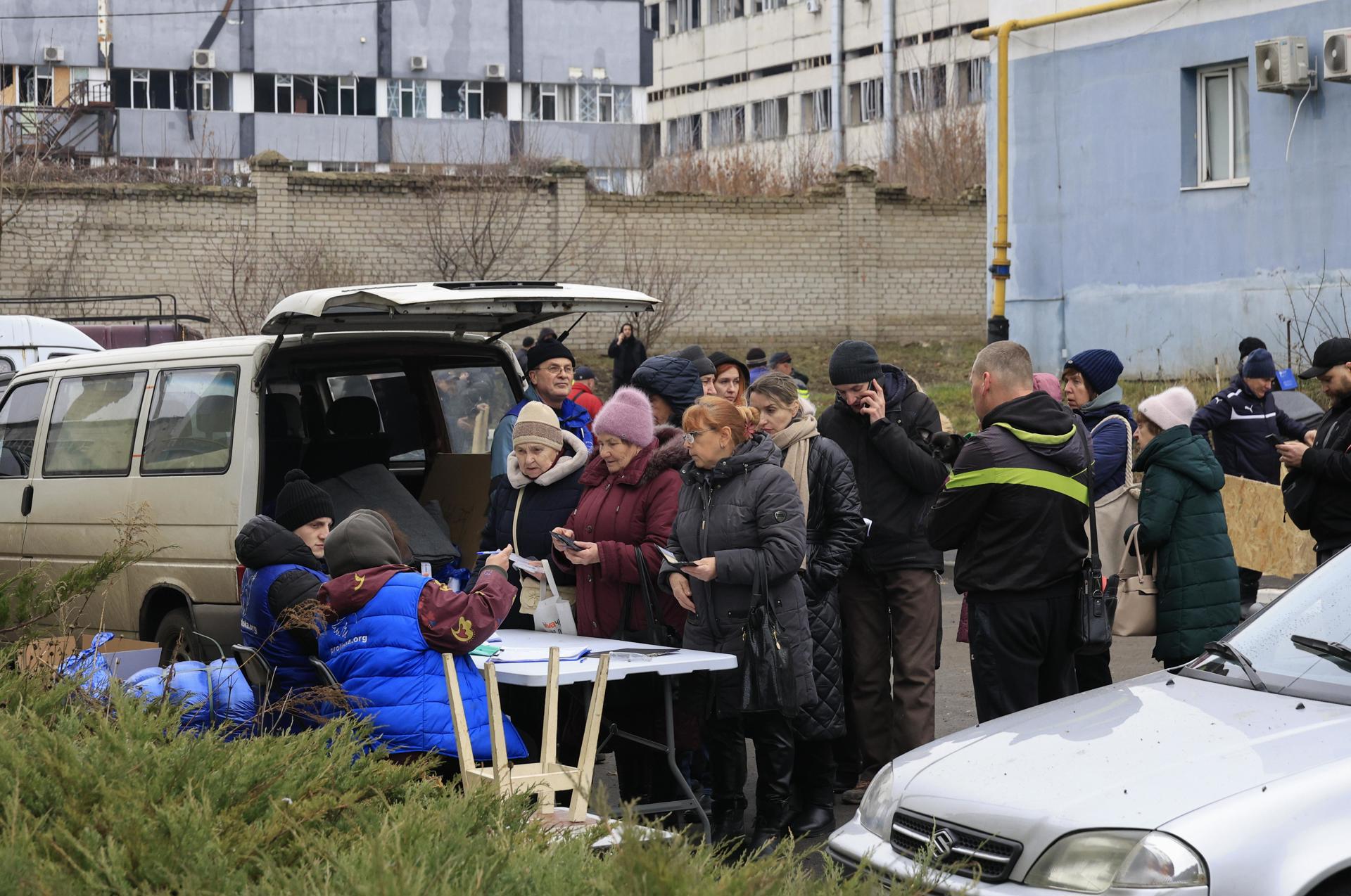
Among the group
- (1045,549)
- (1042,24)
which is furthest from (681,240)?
(1045,549)

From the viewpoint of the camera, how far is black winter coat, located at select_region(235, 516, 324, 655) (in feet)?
17.5

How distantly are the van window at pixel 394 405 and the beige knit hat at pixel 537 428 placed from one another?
1.63 m

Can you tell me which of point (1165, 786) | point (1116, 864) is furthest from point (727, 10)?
point (1116, 864)

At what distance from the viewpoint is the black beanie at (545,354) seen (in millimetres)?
7762

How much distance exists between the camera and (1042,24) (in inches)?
798

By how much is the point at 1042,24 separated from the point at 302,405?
15231 mm

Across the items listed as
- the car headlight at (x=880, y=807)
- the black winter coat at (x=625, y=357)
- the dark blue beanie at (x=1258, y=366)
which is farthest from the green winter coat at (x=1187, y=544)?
the black winter coat at (x=625, y=357)

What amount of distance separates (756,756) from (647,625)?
68cm

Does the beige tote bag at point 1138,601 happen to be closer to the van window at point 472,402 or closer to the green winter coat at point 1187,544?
the green winter coat at point 1187,544

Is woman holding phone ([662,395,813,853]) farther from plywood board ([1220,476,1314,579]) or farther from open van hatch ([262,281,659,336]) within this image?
plywood board ([1220,476,1314,579])

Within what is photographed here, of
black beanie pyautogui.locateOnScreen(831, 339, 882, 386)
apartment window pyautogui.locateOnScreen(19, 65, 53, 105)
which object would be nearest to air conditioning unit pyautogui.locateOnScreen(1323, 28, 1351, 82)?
black beanie pyautogui.locateOnScreen(831, 339, 882, 386)

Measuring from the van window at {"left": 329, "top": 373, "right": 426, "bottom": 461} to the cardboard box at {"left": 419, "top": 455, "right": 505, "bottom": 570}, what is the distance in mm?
167

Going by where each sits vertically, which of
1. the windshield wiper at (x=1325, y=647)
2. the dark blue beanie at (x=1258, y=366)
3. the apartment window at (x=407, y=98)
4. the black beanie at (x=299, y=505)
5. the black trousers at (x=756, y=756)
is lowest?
the black trousers at (x=756, y=756)

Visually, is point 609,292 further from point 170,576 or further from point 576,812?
point 576,812
